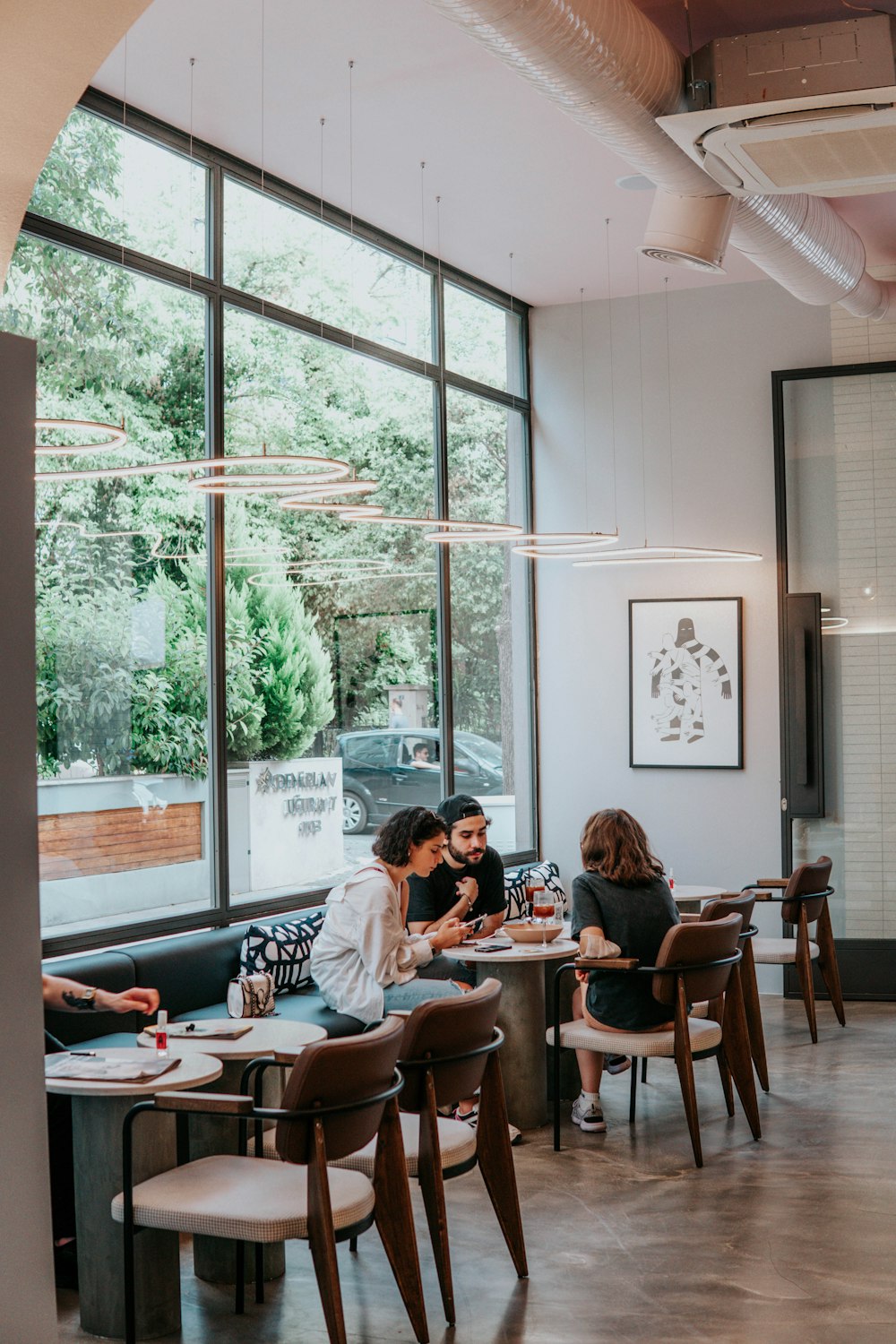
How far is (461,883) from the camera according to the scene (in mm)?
6207

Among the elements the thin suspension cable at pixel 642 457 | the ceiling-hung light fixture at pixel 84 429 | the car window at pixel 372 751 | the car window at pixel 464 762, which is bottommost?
the car window at pixel 464 762

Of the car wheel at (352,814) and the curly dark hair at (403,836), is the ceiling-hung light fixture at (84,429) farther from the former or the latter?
the car wheel at (352,814)

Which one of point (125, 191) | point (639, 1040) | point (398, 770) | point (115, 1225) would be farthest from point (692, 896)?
point (125, 191)

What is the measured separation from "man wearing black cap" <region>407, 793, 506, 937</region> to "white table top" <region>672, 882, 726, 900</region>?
0.93 metres

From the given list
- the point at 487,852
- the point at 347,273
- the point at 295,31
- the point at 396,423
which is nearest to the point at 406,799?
the point at 487,852

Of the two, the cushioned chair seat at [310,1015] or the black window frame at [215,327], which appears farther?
the black window frame at [215,327]

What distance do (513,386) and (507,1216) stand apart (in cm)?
612

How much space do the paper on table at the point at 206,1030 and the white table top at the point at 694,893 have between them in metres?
3.05

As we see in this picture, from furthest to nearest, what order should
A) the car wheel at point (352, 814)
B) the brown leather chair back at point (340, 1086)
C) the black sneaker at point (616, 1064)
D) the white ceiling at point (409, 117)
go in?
1. the car wheel at point (352, 814)
2. the black sneaker at point (616, 1064)
3. the white ceiling at point (409, 117)
4. the brown leather chair back at point (340, 1086)

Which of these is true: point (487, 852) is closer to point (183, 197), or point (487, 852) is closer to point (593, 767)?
point (593, 767)

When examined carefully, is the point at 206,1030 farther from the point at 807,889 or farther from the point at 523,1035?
the point at 807,889

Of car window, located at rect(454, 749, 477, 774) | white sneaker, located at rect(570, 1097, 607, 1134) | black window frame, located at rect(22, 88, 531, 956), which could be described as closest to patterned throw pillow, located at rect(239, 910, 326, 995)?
black window frame, located at rect(22, 88, 531, 956)

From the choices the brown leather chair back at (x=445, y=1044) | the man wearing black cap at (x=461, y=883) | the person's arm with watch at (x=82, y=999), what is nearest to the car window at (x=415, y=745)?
the man wearing black cap at (x=461, y=883)

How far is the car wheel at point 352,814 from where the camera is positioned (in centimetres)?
693
